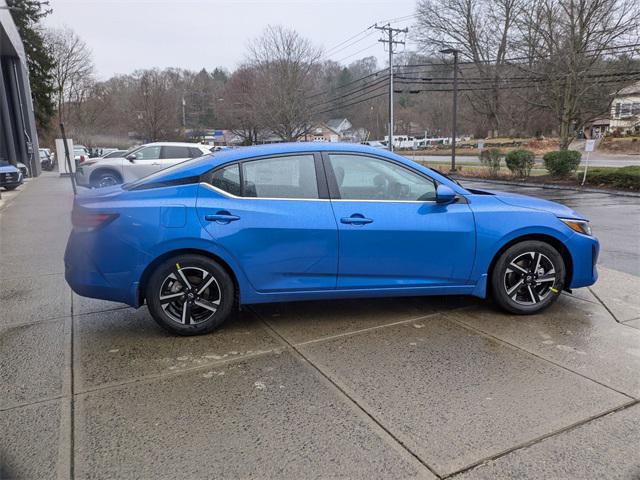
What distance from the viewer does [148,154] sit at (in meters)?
16.2

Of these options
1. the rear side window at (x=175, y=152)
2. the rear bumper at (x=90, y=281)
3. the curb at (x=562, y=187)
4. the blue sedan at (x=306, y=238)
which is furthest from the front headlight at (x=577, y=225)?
the rear side window at (x=175, y=152)

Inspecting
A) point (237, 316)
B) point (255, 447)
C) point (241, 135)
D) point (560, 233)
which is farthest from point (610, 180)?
point (241, 135)

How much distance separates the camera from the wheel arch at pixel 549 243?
4270 mm

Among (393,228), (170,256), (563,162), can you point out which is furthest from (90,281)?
(563,162)

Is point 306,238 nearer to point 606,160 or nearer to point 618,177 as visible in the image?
point 618,177

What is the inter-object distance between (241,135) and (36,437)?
5477 centimetres

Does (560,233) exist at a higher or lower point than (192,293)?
higher

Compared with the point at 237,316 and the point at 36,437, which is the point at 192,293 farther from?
the point at 36,437

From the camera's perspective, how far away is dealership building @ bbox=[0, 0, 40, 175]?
79.2 feet

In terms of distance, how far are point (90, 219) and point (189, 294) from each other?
947mm

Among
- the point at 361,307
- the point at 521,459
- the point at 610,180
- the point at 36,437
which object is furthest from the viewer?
the point at 610,180

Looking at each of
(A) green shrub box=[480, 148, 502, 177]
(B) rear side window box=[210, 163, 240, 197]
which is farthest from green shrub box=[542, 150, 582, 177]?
(B) rear side window box=[210, 163, 240, 197]

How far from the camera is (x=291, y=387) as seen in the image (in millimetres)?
3143

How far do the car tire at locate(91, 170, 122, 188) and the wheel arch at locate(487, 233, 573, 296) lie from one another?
47.0 feet
